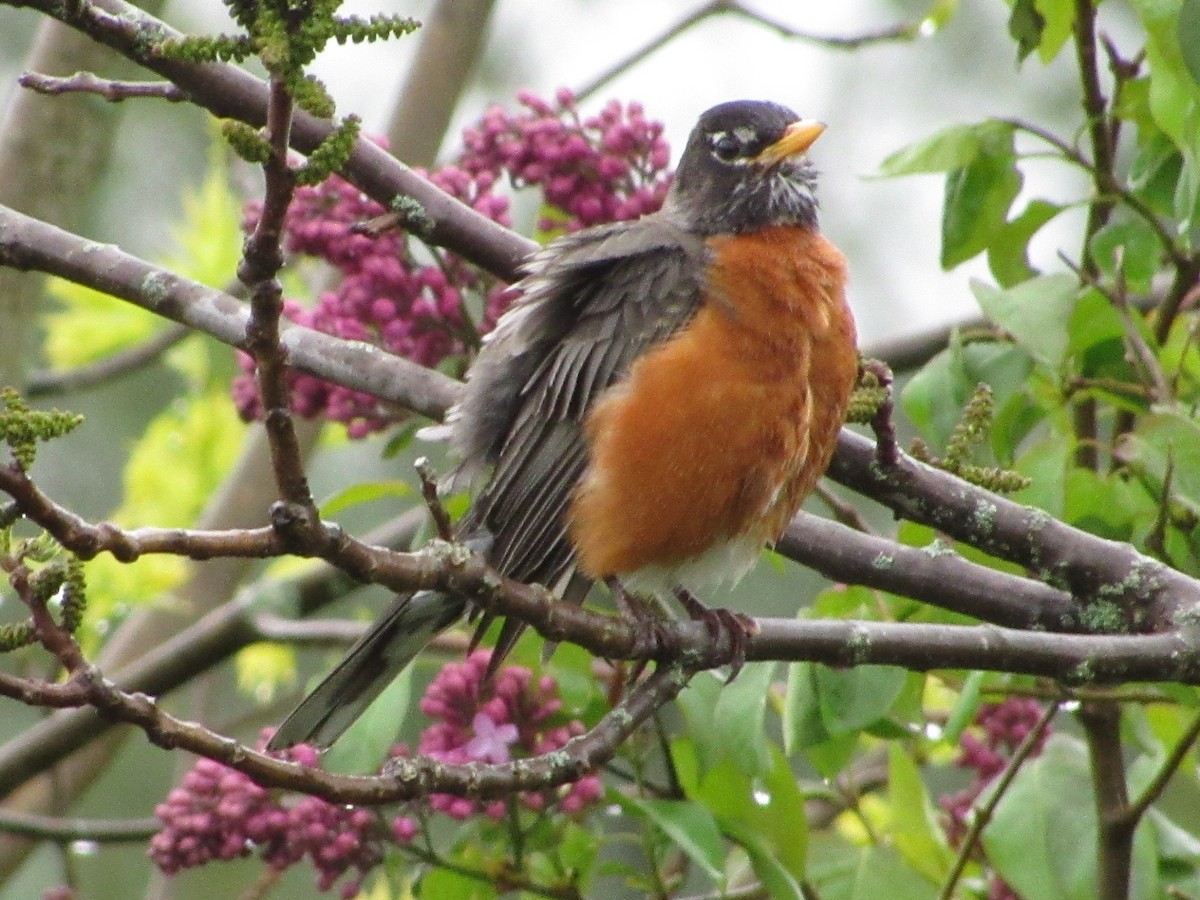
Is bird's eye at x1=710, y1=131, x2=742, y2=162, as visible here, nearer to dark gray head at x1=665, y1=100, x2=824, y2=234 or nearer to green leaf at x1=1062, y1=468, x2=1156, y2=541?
dark gray head at x1=665, y1=100, x2=824, y2=234

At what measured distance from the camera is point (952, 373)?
320cm

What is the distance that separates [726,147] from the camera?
13.0 ft

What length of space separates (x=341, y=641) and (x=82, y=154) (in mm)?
1461

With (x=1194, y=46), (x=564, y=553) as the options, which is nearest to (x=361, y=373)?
(x=564, y=553)

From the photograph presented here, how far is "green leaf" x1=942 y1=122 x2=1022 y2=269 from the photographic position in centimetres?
334

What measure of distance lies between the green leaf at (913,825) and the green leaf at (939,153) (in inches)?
45.3

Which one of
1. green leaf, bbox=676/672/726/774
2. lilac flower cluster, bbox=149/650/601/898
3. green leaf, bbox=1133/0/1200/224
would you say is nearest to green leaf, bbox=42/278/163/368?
lilac flower cluster, bbox=149/650/601/898

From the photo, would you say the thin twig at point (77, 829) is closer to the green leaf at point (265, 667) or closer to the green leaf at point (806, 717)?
the green leaf at point (265, 667)

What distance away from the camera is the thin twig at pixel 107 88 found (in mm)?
1965

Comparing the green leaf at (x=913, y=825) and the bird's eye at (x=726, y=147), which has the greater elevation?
the bird's eye at (x=726, y=147)

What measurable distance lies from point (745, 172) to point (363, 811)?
165 cm

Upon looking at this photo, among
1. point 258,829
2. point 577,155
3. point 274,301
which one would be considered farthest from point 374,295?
point 274,301

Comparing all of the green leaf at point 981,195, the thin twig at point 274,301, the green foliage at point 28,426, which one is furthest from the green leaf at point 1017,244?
the green foliage at point 28,426

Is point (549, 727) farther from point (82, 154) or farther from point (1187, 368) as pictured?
point (82, 154)
